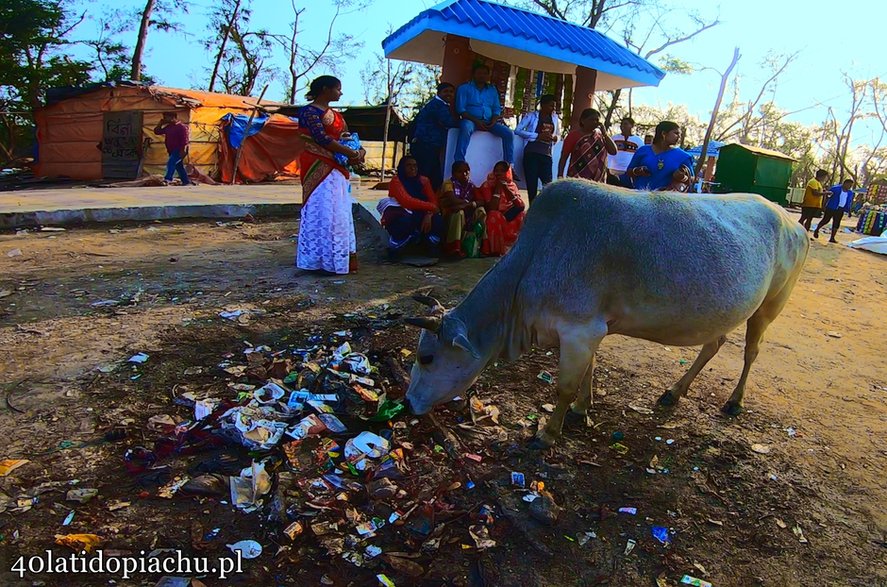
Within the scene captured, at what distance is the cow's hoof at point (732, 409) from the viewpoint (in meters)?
4.07

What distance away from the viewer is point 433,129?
7855mm

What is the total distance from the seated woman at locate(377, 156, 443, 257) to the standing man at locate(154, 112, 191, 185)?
10.7 meters

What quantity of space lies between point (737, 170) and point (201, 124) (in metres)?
24.5

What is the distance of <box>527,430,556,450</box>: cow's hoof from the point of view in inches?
135

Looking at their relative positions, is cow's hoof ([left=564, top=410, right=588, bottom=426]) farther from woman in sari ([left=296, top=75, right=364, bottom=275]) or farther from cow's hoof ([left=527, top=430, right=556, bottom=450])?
woman in sari ([left=296, top=75, right=364, bottom=275])

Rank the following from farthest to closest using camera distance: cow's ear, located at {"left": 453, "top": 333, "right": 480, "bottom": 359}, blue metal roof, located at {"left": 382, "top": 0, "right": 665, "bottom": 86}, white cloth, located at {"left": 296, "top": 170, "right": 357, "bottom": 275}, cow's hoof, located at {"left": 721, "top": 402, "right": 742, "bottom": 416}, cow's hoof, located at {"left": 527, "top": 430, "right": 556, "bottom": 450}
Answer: blue metal roof, located at {"left": 382, "top": 0, "right": 665, "bottom": 86} → white cloth, located at {"left": 296, "top": 170, "right": 357, "bottom": 275} → cow's hoof, located at {"left": 721, "top": 402, "right": 742, "bottom": 416} → cow's hoof, located at {"left": 527, "top": 430, "right": 556, "bottom": 450} → cow's ear, located at {"left": 453, "top": 333, "right": 480, "bottom": 359}

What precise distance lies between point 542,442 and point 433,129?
5.47m

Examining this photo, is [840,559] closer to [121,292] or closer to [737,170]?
[121,292]

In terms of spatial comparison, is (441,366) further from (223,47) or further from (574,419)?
(223,47)

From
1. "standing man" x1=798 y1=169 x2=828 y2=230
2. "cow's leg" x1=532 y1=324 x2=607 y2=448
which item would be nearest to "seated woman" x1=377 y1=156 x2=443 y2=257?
"cow's leg" x1=532 y1=324 x2=607 y2=448

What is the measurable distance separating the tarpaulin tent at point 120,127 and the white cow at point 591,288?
16753 millimetres

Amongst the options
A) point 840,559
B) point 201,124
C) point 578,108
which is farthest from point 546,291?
point 201,124

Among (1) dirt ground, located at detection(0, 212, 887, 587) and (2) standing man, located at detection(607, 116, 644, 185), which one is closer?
(1) dirt ground, located at detection(0, 212, 887, 587)

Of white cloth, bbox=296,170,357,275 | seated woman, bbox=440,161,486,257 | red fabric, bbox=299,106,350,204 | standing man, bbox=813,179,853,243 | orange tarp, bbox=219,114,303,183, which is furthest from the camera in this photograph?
orange tarp, bbox=219,114,303,183
